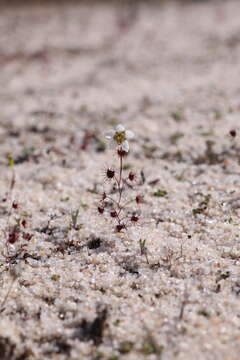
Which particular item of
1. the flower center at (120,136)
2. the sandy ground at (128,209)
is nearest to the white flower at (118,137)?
the flower center at (120,136)


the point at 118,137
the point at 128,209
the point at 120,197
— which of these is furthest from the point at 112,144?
the point at 128,209

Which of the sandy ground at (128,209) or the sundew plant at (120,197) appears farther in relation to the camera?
the sundew plant at (120,197)

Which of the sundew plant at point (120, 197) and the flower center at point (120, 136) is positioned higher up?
the flower center at point (120, 136)

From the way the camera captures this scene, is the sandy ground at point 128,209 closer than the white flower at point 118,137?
Yes

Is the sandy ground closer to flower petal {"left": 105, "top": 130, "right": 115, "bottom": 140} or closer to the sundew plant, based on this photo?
the sundew plant

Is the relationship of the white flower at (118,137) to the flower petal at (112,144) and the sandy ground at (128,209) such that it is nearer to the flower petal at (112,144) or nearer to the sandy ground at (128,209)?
the flower petal at (112,144)

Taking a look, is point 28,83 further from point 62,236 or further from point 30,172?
point 62,236

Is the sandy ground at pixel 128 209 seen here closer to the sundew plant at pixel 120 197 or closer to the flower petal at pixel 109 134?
the sundew plant at pixel 120 197

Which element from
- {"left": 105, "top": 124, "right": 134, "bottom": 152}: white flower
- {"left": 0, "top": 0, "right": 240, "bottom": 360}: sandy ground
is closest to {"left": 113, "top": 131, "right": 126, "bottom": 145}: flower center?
{"left": 105, "top": 124, "right": 134, "bottom": 152}: white flower

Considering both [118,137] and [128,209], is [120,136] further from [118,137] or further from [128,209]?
[128,209]
